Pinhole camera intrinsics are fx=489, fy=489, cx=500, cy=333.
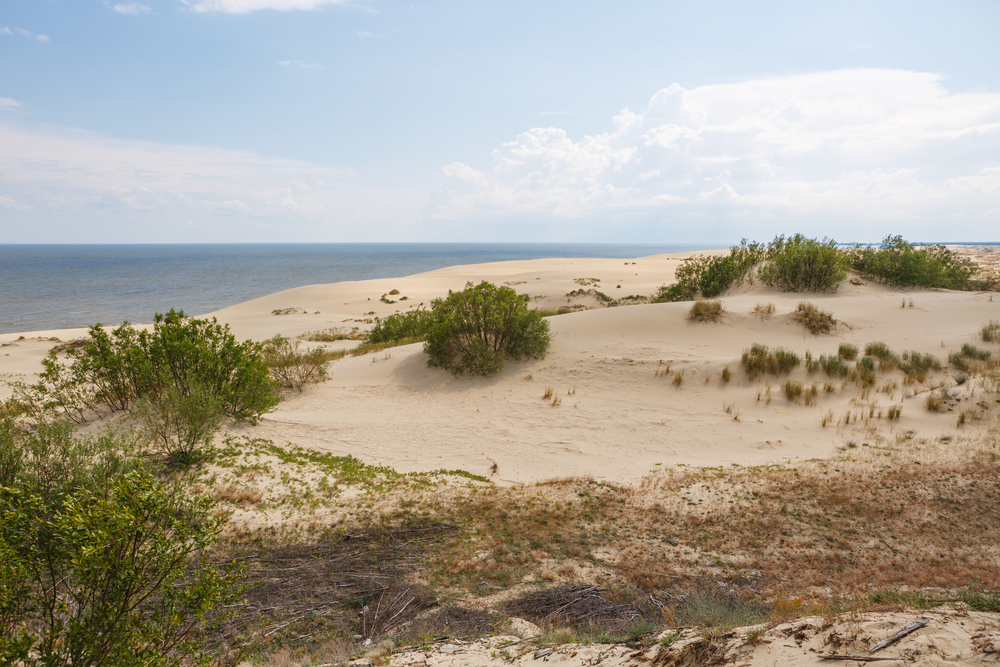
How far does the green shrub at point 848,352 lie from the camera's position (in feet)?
44.1

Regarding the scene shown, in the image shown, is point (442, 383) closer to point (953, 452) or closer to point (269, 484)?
point (269, 484)

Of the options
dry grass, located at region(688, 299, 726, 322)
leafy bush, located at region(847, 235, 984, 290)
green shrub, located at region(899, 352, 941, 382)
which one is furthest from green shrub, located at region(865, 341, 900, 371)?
leafy bush, located at region(847, 235, 984, 290)

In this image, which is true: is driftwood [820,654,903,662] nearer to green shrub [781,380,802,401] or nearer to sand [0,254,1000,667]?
sand [0,254,1000,667]

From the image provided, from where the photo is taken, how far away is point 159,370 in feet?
33.7

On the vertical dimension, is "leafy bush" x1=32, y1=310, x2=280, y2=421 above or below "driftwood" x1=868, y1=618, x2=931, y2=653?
above

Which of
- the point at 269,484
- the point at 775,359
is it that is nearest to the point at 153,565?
the point at 269,484

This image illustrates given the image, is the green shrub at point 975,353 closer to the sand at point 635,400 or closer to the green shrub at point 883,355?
the sand at point 635,400

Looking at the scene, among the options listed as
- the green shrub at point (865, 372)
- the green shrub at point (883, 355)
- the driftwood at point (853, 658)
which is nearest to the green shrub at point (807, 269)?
the green shrub at point (883, 355)

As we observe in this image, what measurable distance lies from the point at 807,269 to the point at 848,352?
8867 mm

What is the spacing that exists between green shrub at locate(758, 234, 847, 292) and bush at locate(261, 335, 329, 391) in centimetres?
1916

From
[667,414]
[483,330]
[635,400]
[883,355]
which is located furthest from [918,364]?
[483,330]

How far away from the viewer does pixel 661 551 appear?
21.1ft

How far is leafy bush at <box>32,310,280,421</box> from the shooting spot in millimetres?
10008

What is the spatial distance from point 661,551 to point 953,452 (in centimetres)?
611
